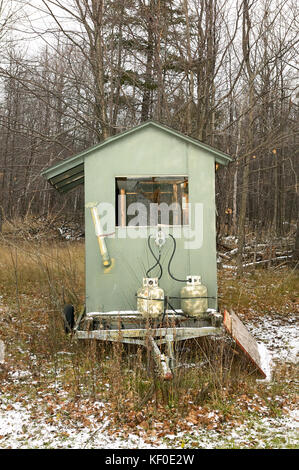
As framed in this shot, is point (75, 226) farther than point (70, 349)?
Yes

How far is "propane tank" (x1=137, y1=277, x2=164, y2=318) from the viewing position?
21.2 feet

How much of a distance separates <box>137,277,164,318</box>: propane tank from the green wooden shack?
291 mm

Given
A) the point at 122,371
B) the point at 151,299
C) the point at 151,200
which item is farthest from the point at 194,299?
the point at 151,200

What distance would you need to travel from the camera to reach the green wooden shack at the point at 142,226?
6902 mm

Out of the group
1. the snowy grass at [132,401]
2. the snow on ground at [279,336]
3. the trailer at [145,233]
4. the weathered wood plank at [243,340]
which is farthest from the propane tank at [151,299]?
the snow on ground at [279,336]

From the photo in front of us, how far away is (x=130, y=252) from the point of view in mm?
6938

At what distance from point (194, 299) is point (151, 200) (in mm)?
2096

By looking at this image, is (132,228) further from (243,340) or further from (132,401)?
(132,401)

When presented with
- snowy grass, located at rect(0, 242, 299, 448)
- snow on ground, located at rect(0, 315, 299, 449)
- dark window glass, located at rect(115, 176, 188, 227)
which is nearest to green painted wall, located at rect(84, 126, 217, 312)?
dark window glass, located at rect(115, 176, 188, 227)

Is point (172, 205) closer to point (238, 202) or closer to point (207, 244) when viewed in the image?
point (207, 244)

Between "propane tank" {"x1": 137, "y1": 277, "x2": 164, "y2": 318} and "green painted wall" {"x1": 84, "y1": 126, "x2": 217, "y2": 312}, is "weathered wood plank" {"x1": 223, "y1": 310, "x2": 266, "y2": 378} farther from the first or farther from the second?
"propane tank" {"x1": 137, "y1": 277, "x2": 164, "y2": 318}

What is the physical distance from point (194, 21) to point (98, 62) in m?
2.77
